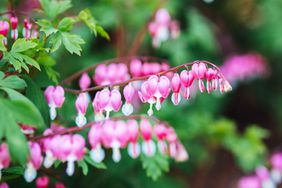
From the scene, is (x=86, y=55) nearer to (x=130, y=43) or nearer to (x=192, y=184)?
(x=130, y=43)

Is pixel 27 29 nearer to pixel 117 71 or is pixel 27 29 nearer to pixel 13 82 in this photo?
pixel 13 82

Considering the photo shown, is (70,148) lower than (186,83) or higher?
lower

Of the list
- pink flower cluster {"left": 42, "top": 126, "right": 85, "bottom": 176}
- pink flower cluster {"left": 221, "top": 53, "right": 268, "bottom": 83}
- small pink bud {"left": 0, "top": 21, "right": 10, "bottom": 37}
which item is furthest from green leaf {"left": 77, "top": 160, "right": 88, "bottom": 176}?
pink flower cluster {"left": 221, "top": 53, "right": 268, "bottom": 83}

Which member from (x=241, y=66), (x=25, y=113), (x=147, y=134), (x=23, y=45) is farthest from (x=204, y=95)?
(x=25, y=113)

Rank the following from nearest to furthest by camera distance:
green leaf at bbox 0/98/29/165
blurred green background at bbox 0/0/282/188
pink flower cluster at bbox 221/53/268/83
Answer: green leaf at bbox 0/98/29/165 < blurred green background at bbox 0/0/282/188 < pink flower cluster at bbox 221/53/268/83

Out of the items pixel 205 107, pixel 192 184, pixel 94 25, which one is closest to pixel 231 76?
pixel 205 107

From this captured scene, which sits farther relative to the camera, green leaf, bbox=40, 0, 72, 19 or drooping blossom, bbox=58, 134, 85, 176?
green leaf, bbox=40, 0, 72, 19

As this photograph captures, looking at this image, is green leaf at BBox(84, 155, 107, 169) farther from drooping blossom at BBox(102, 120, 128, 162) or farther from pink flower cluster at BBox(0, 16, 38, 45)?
pink flower cluster at BBox(0, 16, 38, 45)
